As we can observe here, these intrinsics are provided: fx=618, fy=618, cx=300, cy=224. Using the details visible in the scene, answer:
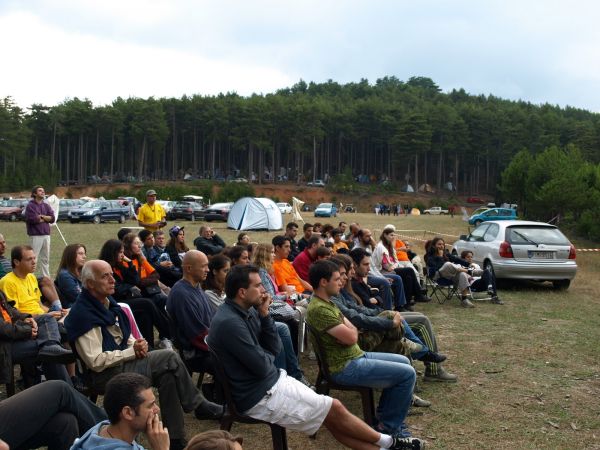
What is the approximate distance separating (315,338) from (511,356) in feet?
11.8

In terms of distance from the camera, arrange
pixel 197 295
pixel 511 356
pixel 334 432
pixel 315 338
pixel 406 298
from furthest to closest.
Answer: pixel 406 298, pixel 511 356, pixel 197 295, pixel 315 338, pixel 334 432

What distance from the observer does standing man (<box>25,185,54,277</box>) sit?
10695 millimetres

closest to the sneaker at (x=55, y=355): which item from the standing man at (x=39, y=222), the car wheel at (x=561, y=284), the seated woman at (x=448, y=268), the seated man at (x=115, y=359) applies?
the seated man at (x=115, y=359)

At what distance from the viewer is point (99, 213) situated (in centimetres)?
3734

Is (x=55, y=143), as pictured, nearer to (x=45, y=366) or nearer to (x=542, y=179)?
(x=542, y=179)

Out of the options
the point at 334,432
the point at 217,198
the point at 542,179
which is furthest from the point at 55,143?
the point at 334,432

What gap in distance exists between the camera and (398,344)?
18.0 ft

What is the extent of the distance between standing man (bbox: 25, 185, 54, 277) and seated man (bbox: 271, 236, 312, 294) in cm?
483

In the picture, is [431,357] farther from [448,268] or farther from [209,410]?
[448,268]

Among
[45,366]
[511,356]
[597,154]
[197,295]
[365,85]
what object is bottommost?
[511,356]

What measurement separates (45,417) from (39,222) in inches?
324

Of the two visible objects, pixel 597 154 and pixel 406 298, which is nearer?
pixel 406 298

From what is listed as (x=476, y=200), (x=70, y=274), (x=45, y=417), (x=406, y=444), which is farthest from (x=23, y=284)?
(x=476, y=200)

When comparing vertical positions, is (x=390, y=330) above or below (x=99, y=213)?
above
